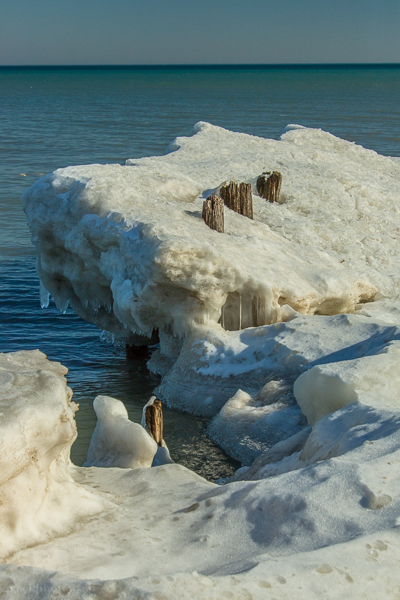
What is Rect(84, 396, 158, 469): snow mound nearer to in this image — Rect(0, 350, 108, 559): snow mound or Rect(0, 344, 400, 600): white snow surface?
Rect(0, 344, 400, 600): white snow surface

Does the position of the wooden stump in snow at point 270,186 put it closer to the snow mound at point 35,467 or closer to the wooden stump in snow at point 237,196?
the wooden stump in snow at point 237,196

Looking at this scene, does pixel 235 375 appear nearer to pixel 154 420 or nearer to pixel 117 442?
pixel 154 420

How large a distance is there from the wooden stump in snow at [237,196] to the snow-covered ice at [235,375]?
433 millimetres

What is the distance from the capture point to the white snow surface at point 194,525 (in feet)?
9.93

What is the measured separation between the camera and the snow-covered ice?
341cm

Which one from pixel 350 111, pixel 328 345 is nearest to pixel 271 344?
pixel 328 345

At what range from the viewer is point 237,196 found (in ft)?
33.0

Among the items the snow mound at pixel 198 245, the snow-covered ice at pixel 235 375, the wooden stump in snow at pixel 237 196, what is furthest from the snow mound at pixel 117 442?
the wooden stump in snow at pixel 237 196

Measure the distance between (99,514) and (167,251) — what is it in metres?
3.89

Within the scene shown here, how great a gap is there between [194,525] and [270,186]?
806cm

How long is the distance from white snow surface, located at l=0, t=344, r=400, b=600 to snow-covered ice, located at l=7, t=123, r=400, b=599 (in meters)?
0.01

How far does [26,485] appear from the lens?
395 cm

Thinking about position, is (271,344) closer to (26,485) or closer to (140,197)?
(140,197)

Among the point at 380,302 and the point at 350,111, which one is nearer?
the point at 380,302
